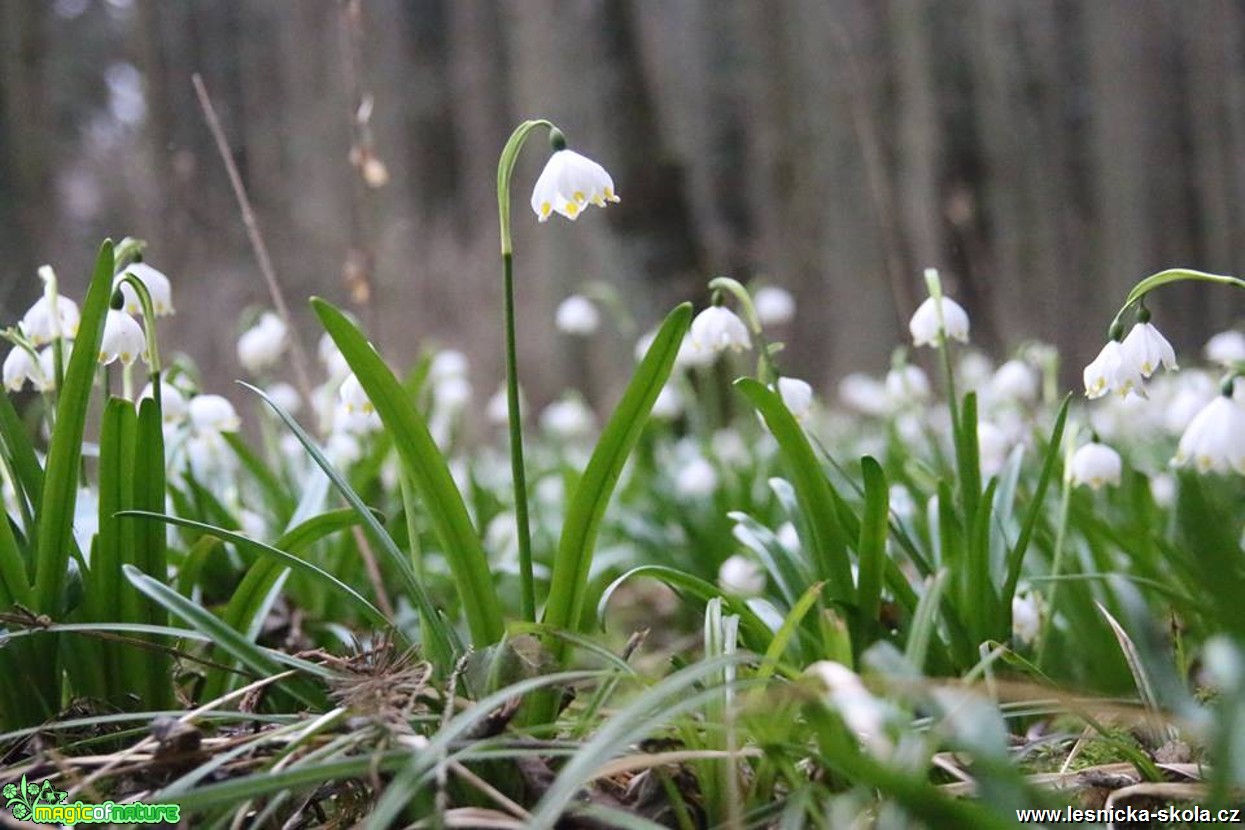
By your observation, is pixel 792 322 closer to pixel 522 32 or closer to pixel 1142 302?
pixel 522 32

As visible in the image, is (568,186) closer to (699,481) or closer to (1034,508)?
(1034,508)

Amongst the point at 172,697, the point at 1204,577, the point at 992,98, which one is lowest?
the point at 172,697

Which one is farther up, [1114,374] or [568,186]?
[568,186]

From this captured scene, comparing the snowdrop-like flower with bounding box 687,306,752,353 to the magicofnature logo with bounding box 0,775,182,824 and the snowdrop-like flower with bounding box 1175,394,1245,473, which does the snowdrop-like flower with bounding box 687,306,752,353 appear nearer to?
the snowdrop-like flower with bounding box 1175,394,1245,473

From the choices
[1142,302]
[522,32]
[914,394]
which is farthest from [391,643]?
[522,32]

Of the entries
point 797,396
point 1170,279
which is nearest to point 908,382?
point 797,396

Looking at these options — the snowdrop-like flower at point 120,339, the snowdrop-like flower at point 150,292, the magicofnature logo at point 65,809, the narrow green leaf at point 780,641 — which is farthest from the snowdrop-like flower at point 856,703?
the snowdrop-like flower at point 150,292
